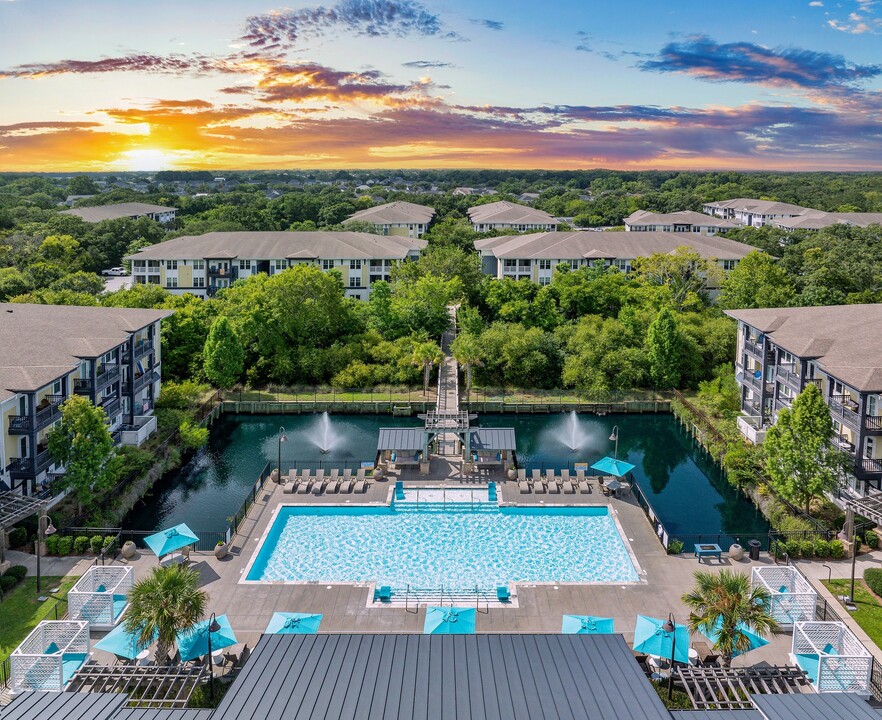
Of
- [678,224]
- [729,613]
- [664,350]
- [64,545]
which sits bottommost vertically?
[64,545]

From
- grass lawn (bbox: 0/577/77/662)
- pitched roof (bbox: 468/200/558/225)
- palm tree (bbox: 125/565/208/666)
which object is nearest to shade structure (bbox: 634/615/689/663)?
palm tree (bbox: 125/565/208/666)

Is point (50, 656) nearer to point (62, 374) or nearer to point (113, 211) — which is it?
point (62, 374)

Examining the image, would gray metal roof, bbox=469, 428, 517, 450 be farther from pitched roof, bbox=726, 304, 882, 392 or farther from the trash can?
pitched roof, bbox=726, 304, 882, 392

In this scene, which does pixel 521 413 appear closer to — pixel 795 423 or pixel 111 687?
pixel 795 423

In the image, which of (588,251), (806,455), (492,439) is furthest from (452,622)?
(588,251)

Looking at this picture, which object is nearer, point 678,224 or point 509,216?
point 678,224

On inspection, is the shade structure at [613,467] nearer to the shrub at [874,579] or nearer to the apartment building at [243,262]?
the shrub at [874,579]

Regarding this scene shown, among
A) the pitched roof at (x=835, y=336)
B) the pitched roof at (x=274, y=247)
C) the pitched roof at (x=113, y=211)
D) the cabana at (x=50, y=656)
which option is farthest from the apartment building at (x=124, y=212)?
the cabana at (x=50, y=656)
